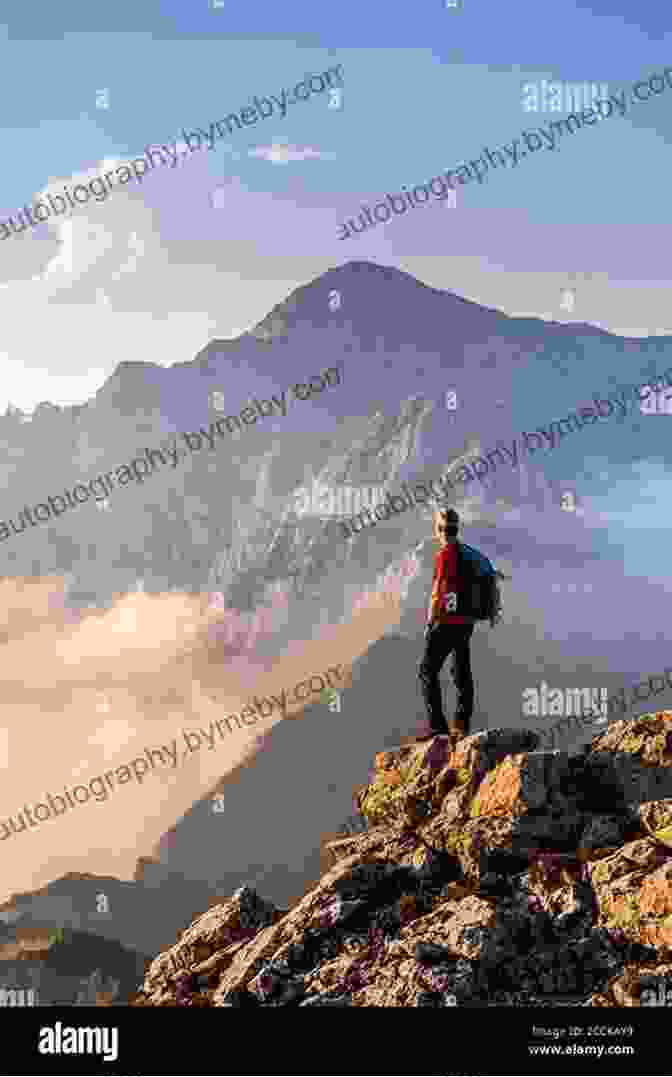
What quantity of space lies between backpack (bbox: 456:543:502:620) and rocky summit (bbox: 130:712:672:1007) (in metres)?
1.66

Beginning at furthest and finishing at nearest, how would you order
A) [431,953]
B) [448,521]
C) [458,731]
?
1. [458,731]
2. [448,521]
3. [431,953]

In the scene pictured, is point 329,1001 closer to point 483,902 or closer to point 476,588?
point 483,902

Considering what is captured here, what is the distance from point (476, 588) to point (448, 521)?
1056mm

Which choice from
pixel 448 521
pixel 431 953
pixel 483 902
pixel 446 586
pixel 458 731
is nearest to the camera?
pixel 431 953

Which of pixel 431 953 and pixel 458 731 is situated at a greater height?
pixel 458 731

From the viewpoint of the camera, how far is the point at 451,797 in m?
15.7

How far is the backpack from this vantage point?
1678cm

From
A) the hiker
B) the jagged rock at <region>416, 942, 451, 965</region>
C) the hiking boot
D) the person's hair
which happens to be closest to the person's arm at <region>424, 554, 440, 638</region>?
the hiker

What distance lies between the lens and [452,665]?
16.9 meters

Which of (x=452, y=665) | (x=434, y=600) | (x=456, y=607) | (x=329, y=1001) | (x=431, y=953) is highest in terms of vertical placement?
(x=434, y=600)

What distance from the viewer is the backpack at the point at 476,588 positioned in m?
16.8

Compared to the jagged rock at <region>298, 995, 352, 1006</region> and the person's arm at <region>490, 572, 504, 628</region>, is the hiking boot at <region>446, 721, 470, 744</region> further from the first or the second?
the jagged rock at <region>298, 995, 352, 1006</region>

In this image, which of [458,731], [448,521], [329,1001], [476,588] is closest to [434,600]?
[476,588]

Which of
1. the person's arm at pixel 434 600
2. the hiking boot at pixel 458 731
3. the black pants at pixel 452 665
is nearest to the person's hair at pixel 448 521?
the person's arm at pixel 434 600
